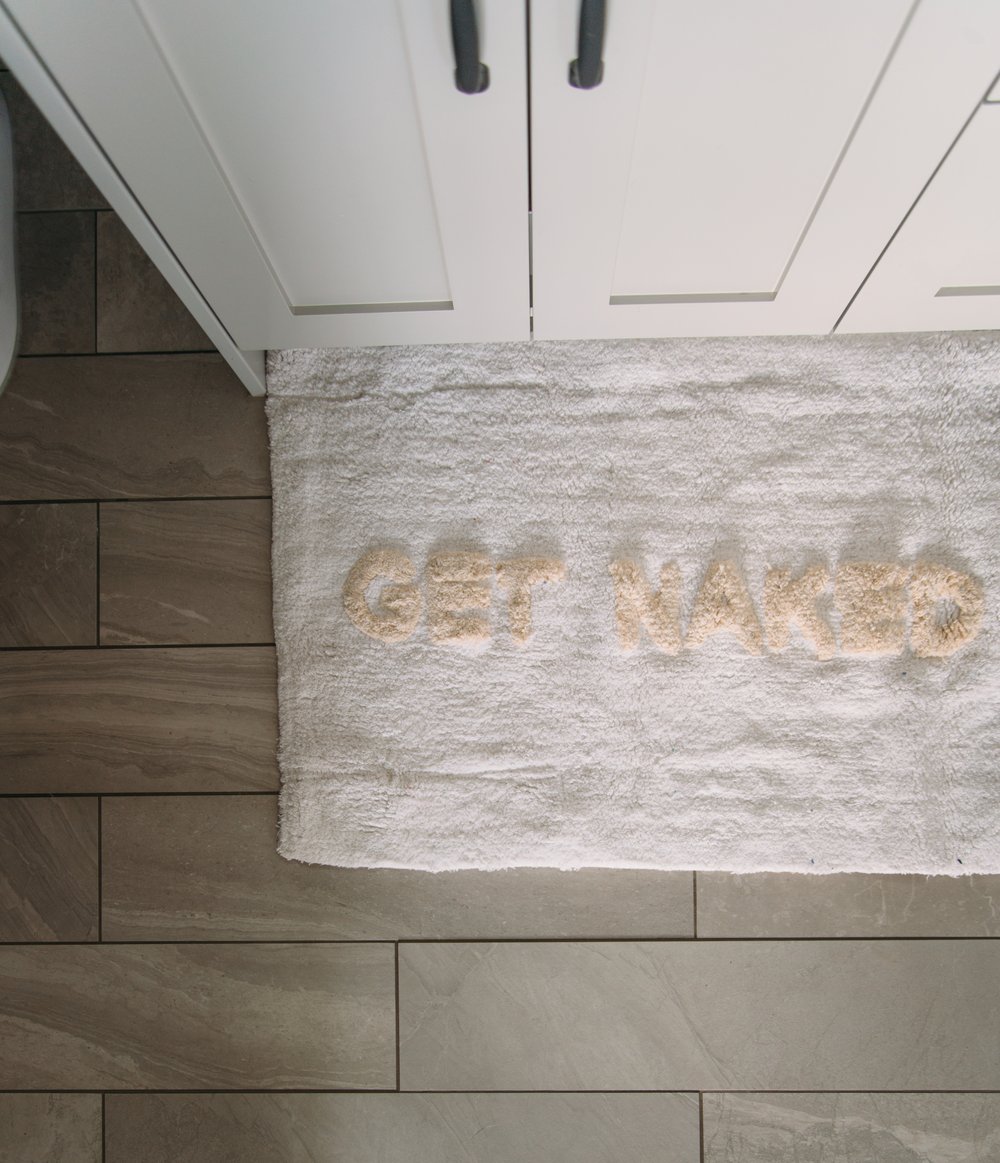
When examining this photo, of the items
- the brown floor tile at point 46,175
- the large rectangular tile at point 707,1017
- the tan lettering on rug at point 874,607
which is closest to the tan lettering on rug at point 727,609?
the tan lettering on rug at point 874,607

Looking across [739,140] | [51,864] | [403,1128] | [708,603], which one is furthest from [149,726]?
[739,140]

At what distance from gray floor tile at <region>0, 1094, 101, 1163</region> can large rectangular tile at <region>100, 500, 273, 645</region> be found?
59 cm

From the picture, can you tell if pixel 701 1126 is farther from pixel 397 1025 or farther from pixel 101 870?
pixel 101 870

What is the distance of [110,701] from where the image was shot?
3.70 feet

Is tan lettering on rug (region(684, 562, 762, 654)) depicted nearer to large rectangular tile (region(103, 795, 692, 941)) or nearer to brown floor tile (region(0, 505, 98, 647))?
large rectangular tile (region(103, 795, 692, 941))

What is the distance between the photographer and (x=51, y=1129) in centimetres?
111

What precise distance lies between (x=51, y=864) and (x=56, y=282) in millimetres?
774

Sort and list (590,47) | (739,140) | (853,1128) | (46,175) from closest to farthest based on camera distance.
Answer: (590,47), (739,140), (853,1128), (46,175)

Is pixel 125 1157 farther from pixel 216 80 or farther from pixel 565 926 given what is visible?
pixel 216 80

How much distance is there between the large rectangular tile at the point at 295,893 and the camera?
3.59 ft

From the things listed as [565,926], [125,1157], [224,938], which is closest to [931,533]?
[565,926]

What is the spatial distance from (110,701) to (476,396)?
624 mm

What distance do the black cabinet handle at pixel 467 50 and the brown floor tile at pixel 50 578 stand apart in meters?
0.78

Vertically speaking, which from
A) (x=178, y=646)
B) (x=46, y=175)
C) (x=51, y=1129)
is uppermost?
(x=46, y=175)
